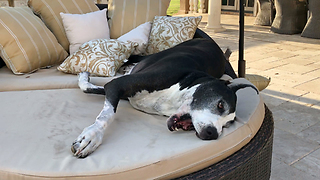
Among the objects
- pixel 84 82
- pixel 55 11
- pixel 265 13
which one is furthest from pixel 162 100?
pixel 265 13

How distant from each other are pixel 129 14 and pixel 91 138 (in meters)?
A: 1.73

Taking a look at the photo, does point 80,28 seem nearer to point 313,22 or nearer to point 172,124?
point 172,124

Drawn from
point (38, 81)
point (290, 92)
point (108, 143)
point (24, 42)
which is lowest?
point (290, 92)

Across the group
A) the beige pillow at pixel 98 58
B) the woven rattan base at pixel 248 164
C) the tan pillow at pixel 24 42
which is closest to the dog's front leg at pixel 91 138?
the woven rattan base at pixel 248 164

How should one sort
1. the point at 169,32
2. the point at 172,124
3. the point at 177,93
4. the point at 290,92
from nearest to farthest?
the point at 172,124, the point at 177,93, the point at 169,32, the point at 290,92

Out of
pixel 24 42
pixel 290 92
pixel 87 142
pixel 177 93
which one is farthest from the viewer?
pixel 290 92

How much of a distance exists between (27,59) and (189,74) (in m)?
1.25

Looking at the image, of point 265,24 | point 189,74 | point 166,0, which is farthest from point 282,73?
point 265,24

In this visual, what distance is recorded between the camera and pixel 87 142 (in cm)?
134

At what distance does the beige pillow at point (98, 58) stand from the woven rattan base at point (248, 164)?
1.19 metres

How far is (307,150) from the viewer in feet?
7.34

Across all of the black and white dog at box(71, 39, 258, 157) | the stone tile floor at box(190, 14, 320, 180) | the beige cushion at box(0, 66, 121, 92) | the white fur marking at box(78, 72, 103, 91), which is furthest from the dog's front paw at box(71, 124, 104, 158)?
the stone tile floor at box(190, 14, 320, 180)

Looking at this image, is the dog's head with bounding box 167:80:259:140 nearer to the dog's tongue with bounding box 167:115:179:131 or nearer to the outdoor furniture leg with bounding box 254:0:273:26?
the dog's tongue with bounding box 167:115:179:131

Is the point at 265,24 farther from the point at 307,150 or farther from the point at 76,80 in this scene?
the point at 76,80
